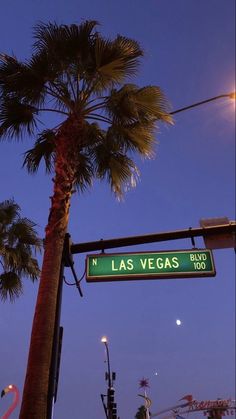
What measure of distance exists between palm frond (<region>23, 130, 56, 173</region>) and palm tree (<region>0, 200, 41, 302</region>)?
4872 millimetres

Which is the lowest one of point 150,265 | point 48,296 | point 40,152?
point 48,296

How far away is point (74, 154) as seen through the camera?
793 cm

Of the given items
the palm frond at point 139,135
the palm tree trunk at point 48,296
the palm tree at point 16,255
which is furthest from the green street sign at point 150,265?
the palm tree at point 16,255

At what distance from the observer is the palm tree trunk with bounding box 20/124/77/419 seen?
16.7 feet

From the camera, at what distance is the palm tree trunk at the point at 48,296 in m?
5.09

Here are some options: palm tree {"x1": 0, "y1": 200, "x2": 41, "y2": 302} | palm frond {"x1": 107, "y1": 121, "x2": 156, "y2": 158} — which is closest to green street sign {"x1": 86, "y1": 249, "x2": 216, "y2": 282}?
palm frond {"x1": 107, "y1": 121, "x2": 156, "y2": 158}

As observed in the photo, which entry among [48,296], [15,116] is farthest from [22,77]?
[48,296]

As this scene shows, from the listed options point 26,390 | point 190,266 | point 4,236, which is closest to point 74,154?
point 190,266

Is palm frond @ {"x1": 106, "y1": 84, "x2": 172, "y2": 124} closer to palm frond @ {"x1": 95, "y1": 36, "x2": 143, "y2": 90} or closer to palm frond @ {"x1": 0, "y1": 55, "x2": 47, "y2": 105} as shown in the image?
palm frond @ {"x1": 95, "y1": 36, "x2": 143, "y2": 90}

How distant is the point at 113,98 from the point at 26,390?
639 centimetres

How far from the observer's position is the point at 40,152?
9.56 m

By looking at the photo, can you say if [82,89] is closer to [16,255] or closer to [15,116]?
[15,116]

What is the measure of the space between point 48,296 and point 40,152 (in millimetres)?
4601

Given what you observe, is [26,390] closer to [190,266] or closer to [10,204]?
[190,266]
